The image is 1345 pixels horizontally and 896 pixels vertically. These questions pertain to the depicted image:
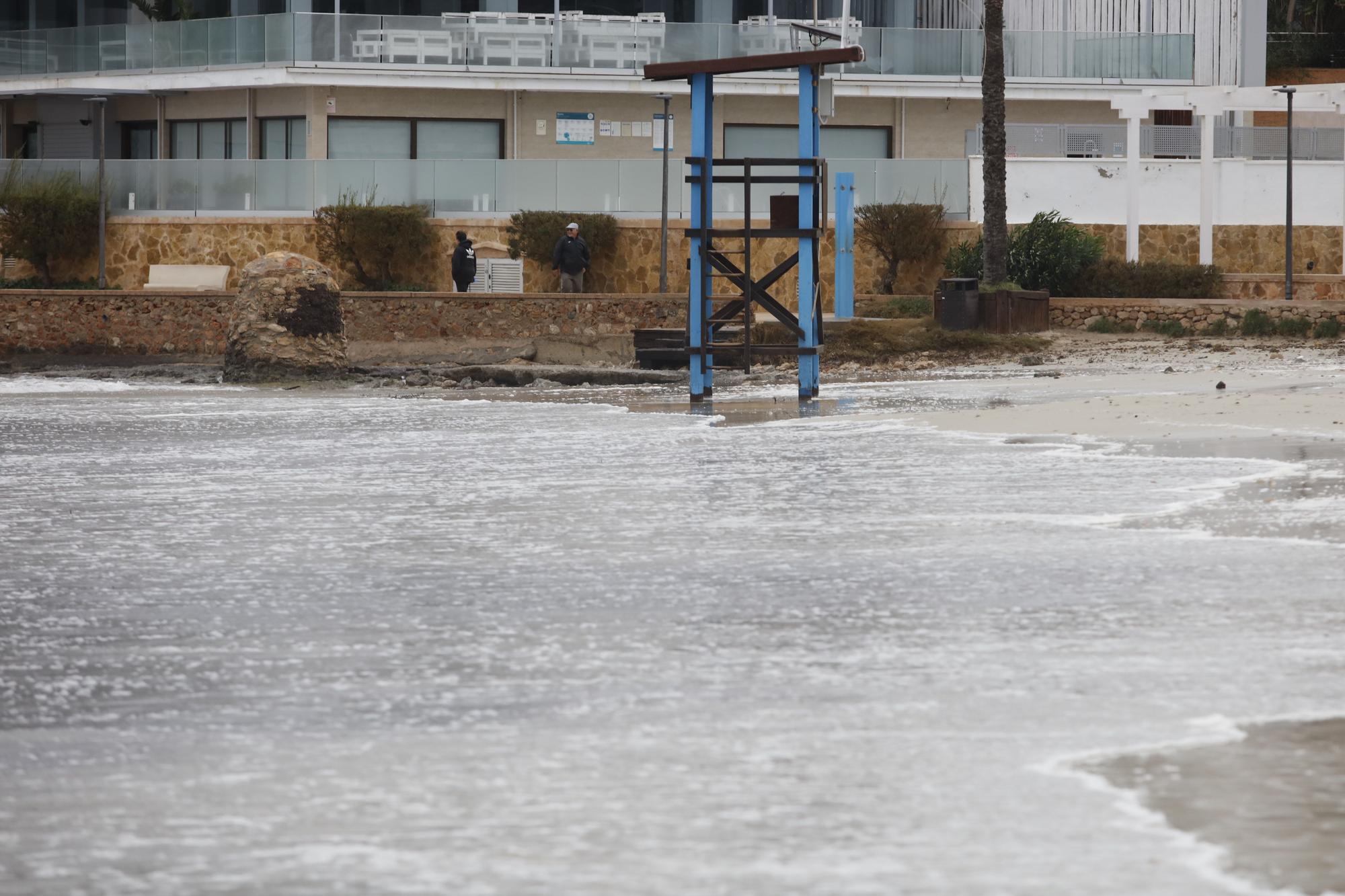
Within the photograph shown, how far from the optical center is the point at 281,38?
4162cm

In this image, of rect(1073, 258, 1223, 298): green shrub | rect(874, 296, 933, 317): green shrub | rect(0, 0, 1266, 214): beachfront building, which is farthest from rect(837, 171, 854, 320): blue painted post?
rect(0, 0, 1266, 214): beachfront building

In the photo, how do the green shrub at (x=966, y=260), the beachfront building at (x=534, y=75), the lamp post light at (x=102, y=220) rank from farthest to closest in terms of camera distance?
the beachfront building at (x=534, y=75), the lamp post light at (x=102, y=220), the green shrub at (x=966, y=260)

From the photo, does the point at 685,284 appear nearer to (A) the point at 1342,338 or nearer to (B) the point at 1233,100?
(B) the point at 1233,100

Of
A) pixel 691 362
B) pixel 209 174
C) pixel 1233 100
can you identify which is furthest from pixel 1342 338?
pixel 209 174

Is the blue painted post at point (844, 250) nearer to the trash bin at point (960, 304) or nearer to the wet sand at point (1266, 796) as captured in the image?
the trash bin at point (960, 304)

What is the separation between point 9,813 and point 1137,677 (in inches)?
144

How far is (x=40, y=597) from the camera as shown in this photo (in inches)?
364

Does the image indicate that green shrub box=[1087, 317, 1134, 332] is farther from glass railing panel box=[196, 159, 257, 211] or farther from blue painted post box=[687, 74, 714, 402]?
glass railing panel box=[196, 159, 257, 211]

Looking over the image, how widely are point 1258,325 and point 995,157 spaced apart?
4746 millimetres

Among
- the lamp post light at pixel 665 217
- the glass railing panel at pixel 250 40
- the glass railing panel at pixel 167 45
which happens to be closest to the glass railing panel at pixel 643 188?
the lamp post light at pixel 665 217

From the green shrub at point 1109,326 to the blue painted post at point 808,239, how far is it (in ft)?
30.2

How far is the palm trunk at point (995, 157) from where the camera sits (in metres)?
30.8

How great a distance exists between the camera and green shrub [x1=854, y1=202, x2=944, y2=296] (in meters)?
35.3

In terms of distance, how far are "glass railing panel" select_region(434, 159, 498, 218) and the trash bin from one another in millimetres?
10398
